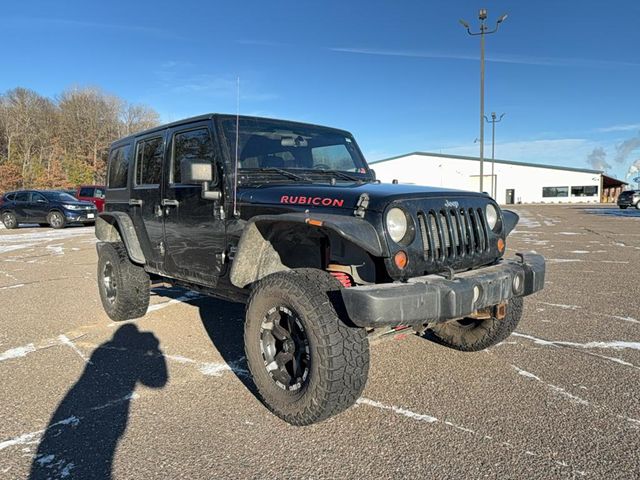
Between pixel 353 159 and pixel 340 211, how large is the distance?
1798mm

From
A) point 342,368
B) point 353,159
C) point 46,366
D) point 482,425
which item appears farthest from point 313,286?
point 46,366

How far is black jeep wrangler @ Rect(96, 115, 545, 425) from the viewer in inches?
106

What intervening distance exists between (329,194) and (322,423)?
57.2 inches

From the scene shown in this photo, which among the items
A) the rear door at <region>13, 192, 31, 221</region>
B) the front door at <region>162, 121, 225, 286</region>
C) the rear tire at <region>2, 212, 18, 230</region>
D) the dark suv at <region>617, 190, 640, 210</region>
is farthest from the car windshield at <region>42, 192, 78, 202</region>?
the dark suv at <region>617, 190, 640, 210</region>

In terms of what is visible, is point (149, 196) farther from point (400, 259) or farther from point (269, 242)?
point (400, 259)

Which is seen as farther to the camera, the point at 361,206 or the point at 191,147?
the point at 191,147

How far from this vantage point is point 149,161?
190 inches

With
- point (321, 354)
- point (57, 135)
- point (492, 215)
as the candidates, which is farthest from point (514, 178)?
point (321, 354)

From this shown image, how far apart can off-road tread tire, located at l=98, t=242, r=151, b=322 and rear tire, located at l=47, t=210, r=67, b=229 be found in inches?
631

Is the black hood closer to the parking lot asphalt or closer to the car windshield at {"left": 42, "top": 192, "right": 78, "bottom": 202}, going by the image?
the parking lot asphalt

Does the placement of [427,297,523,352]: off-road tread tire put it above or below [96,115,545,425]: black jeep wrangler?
below

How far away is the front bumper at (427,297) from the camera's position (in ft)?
8.21

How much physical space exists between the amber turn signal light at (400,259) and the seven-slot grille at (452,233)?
0.57 feet

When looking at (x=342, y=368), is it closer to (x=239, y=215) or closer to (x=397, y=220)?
(x=397, y=220)
